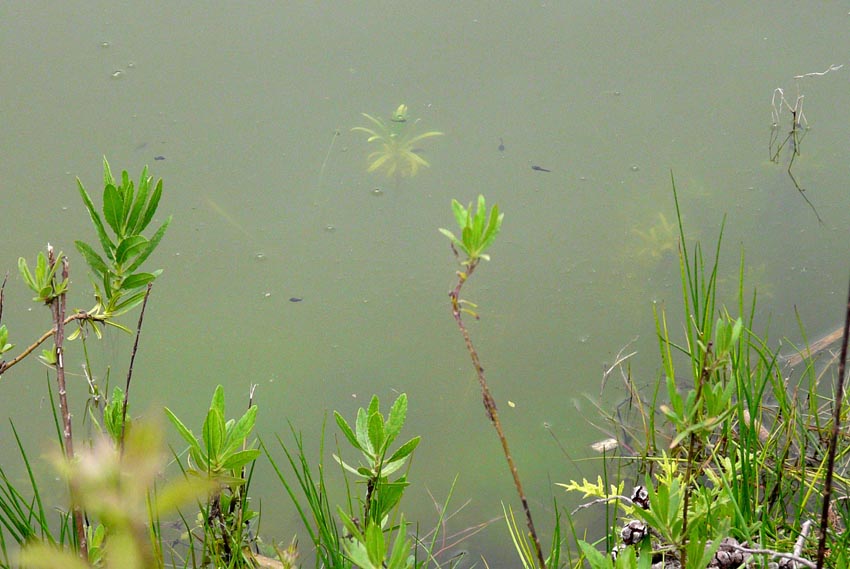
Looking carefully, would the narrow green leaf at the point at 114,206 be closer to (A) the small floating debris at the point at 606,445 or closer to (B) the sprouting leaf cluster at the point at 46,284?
(B) the sprouting leaf cluster at the point at 46,284

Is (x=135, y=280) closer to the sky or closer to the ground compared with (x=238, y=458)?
closer to the sky

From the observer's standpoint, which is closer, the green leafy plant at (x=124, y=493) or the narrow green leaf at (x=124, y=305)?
the green leafy plant at (x=124, y=493)

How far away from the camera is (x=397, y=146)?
2.52 metres

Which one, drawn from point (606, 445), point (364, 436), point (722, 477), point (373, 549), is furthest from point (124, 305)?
point (606, 445)

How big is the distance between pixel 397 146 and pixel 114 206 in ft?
5.50

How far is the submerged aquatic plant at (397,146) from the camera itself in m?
2.51

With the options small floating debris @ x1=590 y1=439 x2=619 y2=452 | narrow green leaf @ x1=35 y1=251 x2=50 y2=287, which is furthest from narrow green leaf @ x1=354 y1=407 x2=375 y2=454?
small floating debris @ x1=590 y1=439 x2=619 y2=452

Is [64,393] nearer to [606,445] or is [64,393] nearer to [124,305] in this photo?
[124,305]

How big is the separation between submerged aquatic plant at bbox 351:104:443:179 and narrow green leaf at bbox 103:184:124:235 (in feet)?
5.33

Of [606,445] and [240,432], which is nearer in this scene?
[240,432]


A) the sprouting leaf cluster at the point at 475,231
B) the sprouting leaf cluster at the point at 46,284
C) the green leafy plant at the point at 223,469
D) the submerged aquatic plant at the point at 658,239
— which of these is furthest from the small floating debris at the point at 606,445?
the sprouting leaf cluster at the point at 46,284

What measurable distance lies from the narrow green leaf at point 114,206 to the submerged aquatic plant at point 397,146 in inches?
63.9

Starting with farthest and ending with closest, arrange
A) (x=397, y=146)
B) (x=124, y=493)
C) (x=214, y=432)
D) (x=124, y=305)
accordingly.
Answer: (x=397, y=146)
(x=124, y=305)
(x=214, y=432)
(x=124, y=493)

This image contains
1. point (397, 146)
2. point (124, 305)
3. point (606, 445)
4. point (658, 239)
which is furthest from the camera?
point (397, 146)
